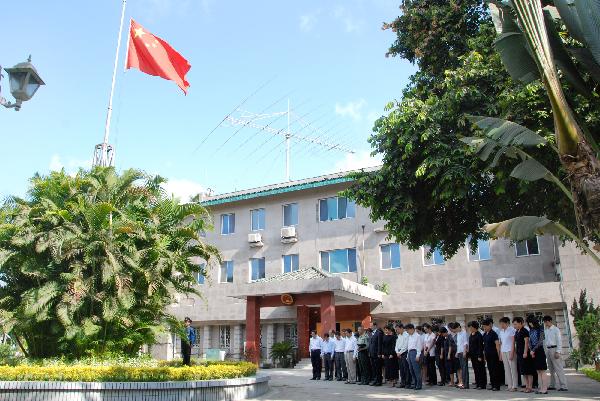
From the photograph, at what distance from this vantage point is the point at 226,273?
30.0 m

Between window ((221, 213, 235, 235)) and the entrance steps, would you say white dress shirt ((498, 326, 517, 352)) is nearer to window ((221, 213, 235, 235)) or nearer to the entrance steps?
the entrance steps

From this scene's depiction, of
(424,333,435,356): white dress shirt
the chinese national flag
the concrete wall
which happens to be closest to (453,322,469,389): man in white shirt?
(424,333,435,356): white dress shirt

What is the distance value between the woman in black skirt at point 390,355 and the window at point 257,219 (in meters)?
16.4

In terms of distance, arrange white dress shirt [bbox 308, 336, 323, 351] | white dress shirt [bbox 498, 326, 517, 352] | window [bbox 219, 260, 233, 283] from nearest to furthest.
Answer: white dress shirt [bbox 498, 326, 517, 352]
white dress shirt [bbox 308, 336, 323, 351]
window [bbox 219, 260, 233, 283]

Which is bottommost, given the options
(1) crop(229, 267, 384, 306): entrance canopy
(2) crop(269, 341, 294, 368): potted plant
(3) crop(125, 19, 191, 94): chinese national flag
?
(2) crop(269, 341, 294, 368): potted plant

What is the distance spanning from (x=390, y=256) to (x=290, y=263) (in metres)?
5.28

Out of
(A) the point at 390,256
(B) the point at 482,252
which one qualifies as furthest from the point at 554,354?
(A) the point at 390,256

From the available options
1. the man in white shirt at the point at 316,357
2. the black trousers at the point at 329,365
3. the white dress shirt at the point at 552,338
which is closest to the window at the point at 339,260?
the man in white shirt at the point at 316,357

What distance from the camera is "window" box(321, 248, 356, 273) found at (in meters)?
26.6

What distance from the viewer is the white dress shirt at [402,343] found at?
12922 millimetres

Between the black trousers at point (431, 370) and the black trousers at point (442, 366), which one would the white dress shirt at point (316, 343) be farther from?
the black trousers at point (442, 366)

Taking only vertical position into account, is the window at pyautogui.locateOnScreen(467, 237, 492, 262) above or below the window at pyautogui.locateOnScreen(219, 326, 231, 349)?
above

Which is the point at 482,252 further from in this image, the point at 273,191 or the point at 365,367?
the point at 365,367

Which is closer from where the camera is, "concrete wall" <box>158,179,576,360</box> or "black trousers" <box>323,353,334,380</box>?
"black trousers" <box>323,353,334,380</box>
